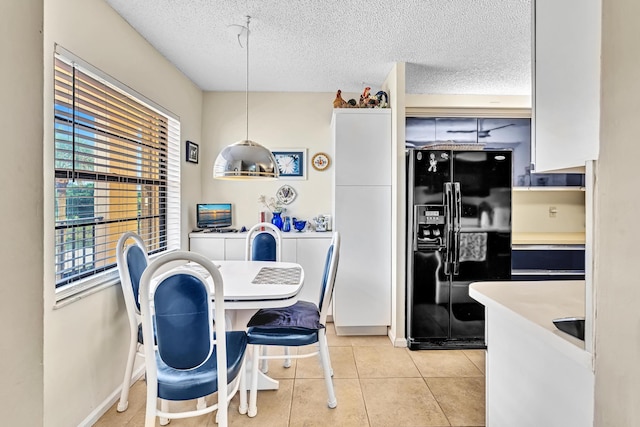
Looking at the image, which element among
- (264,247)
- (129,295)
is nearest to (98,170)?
(129,295)

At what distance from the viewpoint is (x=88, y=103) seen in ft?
6.90

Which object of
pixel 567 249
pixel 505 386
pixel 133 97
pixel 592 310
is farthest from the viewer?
pixel 567 249

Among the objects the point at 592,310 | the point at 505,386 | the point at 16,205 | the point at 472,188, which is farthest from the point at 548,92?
the point at 472,188

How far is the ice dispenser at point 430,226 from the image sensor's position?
3.17m

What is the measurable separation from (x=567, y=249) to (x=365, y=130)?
2.61 m

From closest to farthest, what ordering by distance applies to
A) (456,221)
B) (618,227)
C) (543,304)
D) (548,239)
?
(618,227) → (543,304) → (456,221) → (548,239)

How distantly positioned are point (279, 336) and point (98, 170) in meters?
1.54

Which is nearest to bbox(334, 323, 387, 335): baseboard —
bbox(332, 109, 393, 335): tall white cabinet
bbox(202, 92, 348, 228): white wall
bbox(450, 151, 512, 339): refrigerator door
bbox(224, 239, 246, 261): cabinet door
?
bbox(332, 109, 393, 335): tall white cabinet

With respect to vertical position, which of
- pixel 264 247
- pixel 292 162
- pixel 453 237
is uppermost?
pixel 292 162

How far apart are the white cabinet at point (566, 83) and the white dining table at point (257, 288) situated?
1416 millimetres

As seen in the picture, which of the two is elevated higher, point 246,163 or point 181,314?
point 246,163

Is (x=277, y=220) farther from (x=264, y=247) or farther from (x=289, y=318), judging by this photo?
(x=289, y=318)

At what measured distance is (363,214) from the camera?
3432 mm

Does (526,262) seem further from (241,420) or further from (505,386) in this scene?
(241,420)
